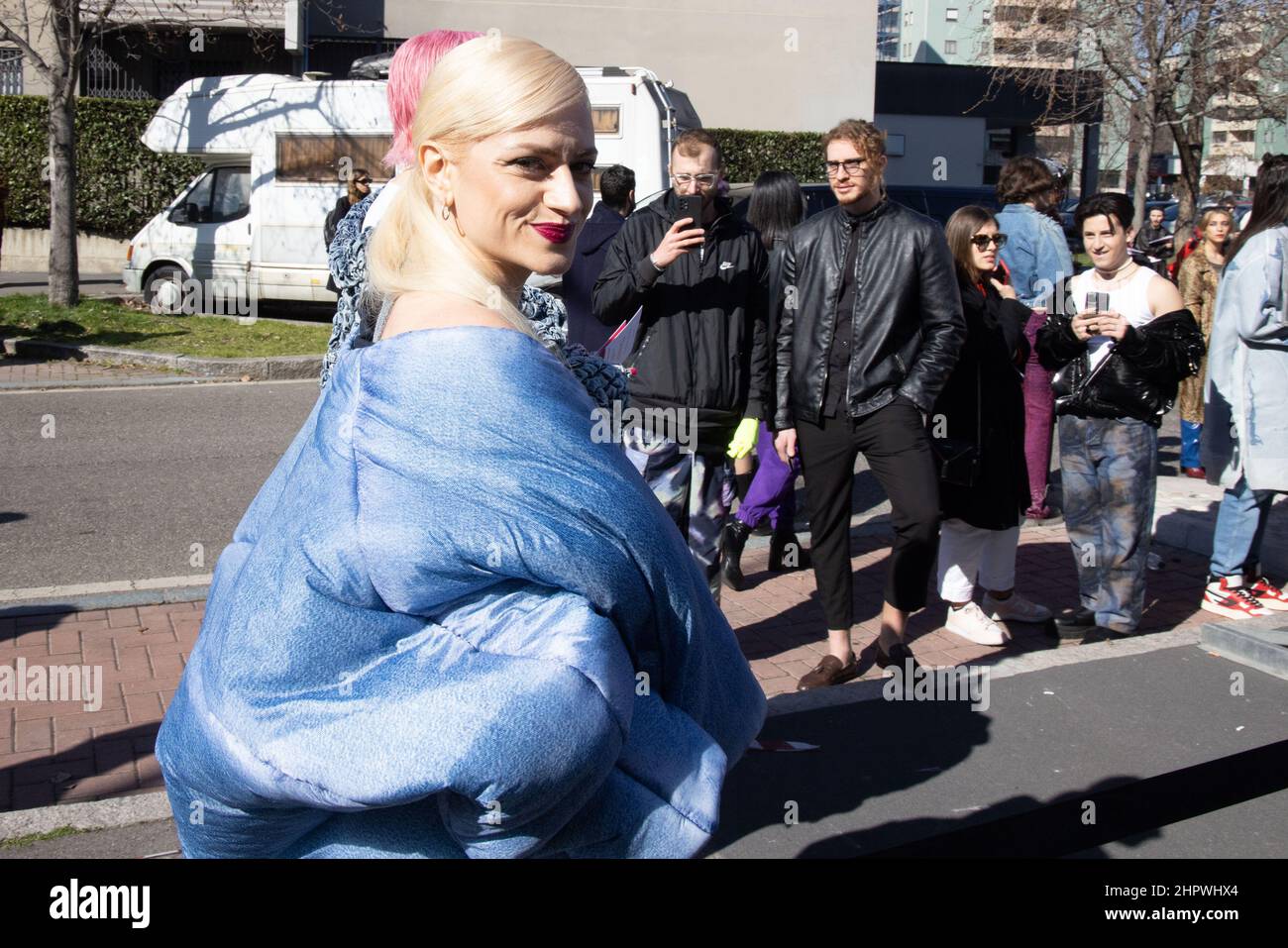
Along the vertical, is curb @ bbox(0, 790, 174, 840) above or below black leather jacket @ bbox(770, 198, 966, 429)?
below

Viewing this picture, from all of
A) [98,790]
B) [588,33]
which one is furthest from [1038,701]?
[588,33]

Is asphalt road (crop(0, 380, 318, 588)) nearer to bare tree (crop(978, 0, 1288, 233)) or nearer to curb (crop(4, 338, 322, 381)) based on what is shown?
curb (crop(4, 338, 322, 381))

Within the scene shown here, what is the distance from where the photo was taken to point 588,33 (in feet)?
92.2

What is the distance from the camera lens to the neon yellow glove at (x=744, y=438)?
5.40 meters

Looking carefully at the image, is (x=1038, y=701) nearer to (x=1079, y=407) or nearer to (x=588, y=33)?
(x=1079, y=407)

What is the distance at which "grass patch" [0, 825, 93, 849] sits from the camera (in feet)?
12.4

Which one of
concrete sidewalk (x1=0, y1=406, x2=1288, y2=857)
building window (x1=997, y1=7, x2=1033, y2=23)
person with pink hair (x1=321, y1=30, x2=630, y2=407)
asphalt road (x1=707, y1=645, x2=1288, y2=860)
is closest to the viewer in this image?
person with pink hair (x1=321, y1=30, x2=630, y2=407)

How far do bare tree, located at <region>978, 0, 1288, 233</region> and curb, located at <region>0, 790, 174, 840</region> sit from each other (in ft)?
50.7

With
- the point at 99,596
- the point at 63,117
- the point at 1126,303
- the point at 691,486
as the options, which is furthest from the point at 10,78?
the point at 1126,303

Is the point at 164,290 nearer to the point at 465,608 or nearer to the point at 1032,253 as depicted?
the point at 1032,253

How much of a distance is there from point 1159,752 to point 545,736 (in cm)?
381

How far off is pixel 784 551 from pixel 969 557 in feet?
4.42

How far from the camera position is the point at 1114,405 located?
5711 mm

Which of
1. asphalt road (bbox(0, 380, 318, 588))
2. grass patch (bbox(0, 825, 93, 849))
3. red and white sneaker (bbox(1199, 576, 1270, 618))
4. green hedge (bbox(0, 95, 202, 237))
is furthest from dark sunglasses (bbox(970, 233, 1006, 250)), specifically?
green hedge (bbox(0, 95, 202, 237))
